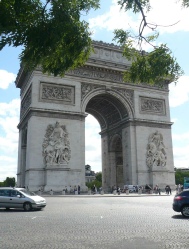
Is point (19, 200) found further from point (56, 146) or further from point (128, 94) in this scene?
point (128, 94)

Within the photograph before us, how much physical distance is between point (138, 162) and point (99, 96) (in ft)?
31.6

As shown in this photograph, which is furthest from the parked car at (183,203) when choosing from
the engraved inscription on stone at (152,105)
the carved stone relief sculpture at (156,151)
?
the engraved inscription on stone at (152,105)

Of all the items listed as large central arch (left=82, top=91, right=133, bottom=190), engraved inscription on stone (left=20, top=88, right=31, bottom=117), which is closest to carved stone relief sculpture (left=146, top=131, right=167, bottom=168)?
large central arch (left=82, top=91, right=133, bottom=190)

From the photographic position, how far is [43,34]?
251 inches

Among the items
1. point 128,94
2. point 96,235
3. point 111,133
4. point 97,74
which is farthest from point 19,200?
point 111,133

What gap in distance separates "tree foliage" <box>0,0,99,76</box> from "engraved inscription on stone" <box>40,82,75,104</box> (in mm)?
26729

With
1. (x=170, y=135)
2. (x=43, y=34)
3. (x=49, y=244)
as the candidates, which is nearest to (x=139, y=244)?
(x=49, y=244)

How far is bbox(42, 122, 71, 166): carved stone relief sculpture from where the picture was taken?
3184 centimetres

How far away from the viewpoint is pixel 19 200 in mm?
16094

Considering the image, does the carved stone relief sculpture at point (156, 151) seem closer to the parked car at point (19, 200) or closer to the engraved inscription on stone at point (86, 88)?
the engraved inscription on stone at point (86, 88)

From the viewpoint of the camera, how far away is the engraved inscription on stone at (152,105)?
39.2 meters

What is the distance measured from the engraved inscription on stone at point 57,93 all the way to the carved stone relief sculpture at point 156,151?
1112 centimetres

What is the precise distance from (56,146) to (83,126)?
4.40 meters

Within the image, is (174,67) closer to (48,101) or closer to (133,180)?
(48,101)
